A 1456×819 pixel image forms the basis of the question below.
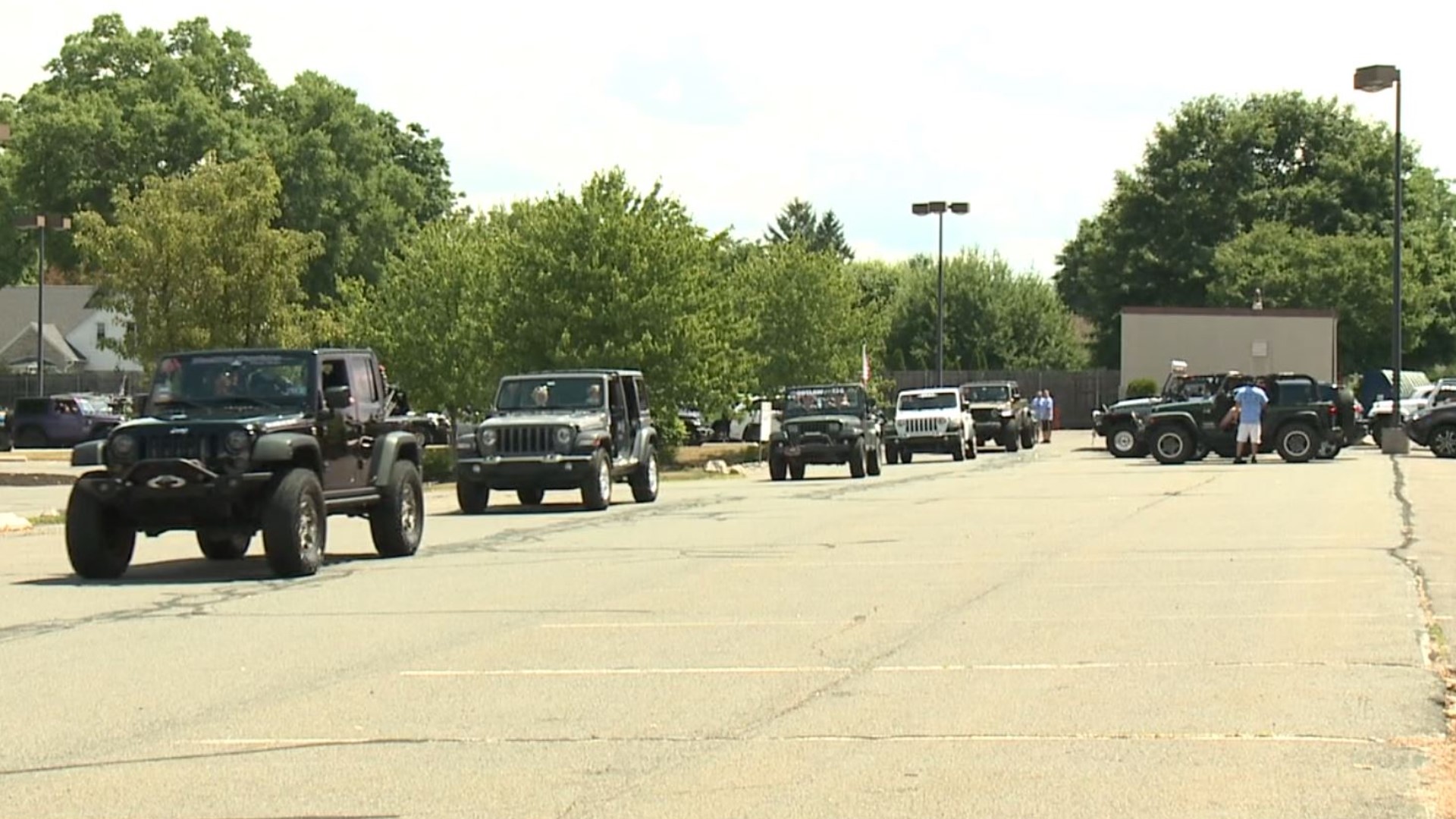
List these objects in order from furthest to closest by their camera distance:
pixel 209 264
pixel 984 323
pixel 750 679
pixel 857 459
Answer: pixel 984 323 < pixel 209 264 < pixel 857 459 < pixel 750 679

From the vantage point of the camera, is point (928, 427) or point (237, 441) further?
point (928, 427)

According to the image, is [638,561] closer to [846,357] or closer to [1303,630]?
[1303,630]

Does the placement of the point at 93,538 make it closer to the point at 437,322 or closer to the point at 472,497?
the point at 472,497

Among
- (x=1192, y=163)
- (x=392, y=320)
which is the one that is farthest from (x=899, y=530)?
(x=1192, y=163)

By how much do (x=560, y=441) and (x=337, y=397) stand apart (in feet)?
31.1

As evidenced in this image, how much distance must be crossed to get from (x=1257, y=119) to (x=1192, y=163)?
133 inches

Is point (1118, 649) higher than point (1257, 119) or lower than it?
lower

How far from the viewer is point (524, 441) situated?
28.5 metres

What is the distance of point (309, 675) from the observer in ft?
39.3

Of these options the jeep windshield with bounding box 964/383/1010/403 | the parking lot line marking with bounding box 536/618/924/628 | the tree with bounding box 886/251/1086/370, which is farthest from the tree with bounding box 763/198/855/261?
the parking lot line marking with bounding box 536/618/924/628

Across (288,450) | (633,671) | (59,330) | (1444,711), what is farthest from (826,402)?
(59,330)

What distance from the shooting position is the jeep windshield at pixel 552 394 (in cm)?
2952

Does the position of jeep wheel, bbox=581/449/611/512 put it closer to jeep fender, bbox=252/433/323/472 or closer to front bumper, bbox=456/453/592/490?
front bumper, bbox=456/453/592/490

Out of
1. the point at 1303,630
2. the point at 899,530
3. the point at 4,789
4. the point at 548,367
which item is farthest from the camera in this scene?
the point at 548,367
